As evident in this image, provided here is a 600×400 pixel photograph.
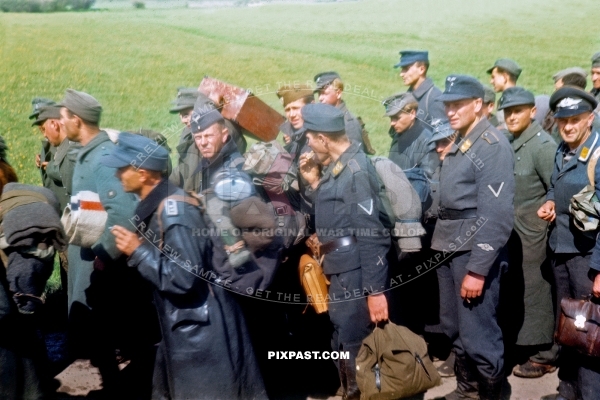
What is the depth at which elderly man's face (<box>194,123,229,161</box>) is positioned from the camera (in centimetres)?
447

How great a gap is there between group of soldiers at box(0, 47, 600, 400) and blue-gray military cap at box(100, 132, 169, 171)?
1 cm

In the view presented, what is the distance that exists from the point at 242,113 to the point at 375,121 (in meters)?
1.38

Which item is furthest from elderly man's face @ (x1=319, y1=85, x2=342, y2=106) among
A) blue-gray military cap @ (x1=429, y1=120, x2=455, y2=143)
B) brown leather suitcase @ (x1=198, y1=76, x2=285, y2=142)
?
blue-gray military cap @ (x1=429, y1=120, x2=455, y2=143)

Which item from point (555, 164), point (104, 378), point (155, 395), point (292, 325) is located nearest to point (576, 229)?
point (555, 164)

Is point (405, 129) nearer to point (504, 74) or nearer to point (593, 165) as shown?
point (504, 74)

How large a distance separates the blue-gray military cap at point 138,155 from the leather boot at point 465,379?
217 centimetres

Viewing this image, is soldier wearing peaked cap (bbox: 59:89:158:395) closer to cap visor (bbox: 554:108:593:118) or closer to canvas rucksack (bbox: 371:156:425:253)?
canvas rucksack (bbox: 371:156:425:253)

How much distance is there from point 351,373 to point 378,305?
20.4 inches

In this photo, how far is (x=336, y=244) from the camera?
13.6 feet

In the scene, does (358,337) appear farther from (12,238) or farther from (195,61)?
(195,61)

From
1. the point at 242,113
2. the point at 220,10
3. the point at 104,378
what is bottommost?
the point at 104,378

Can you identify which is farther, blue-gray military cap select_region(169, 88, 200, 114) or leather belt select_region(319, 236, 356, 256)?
blue-gray military cap select_region(169, 88, 200, 114)

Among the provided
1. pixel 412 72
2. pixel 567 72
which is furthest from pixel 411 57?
pixel 567 72

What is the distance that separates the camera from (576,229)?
4.24m
